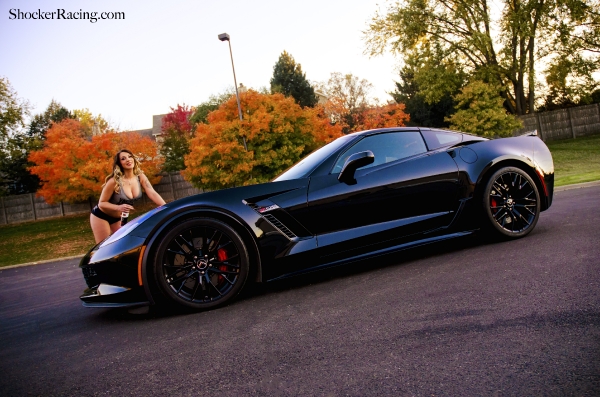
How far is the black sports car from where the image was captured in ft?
11.8

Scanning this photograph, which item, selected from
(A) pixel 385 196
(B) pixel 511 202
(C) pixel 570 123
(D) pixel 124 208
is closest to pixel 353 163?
(A) pixel 385 196

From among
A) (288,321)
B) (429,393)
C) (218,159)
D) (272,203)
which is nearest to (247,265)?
(272,203)

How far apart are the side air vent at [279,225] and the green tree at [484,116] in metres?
24.0

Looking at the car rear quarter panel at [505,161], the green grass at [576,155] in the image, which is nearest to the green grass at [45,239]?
the car rear quarter panel at [505,161]

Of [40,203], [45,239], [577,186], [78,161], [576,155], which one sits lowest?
[577,186]

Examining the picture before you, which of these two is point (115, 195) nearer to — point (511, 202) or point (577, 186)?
point (511, 202)

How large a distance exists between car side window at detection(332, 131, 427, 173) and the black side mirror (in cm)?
17

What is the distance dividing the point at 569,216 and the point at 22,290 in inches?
292

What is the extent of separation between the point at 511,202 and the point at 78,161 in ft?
82.8

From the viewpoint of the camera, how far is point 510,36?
95.0 feet

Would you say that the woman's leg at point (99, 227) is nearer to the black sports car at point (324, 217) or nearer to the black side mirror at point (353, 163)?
the black sports car at point (324, 217)

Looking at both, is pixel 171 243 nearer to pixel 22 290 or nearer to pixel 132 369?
pixel 132 369

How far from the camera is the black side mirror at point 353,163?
3932 mm

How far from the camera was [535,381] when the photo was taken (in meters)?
1.82
